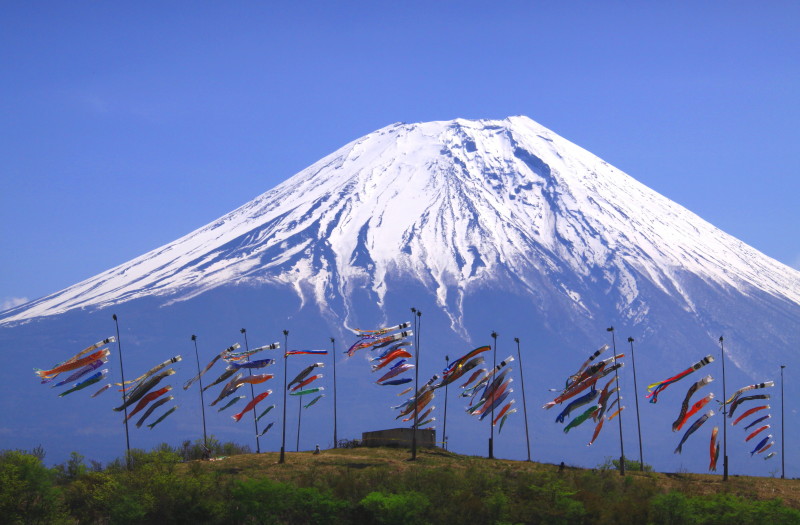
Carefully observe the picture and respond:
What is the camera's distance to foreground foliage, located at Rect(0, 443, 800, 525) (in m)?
54.8

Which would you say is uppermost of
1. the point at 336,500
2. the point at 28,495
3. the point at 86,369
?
the point at 86,369

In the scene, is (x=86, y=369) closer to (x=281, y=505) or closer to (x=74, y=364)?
(x=74, y=364)

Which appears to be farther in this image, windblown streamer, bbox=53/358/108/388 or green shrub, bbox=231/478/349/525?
windblown streamer, bbox=53/358/108/388

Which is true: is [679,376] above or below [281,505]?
above

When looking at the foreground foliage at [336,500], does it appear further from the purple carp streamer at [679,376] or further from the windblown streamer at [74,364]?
the purple carp streamer at [679,376]

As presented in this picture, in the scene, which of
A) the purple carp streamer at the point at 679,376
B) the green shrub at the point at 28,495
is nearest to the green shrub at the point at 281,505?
the green shrub at the point at 28,495

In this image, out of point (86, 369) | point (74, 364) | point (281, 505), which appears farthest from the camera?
point (86, 369)

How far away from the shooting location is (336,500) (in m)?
56.4

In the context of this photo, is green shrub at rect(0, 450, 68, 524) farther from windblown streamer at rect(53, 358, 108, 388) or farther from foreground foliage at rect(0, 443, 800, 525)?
windblown streamer at rect(53, 358, 108, 388)

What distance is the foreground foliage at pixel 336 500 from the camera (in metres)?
54.8

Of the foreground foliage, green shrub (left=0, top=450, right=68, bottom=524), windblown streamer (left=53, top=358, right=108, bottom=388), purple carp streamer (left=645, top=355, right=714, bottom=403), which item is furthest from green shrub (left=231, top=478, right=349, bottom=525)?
purple carp streamer (left=645, top=355, right=714, bottom=403)

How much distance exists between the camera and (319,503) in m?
55.7

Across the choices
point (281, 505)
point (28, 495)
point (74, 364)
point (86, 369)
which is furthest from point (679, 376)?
point (28, 495)

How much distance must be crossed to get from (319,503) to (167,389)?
1455cm
